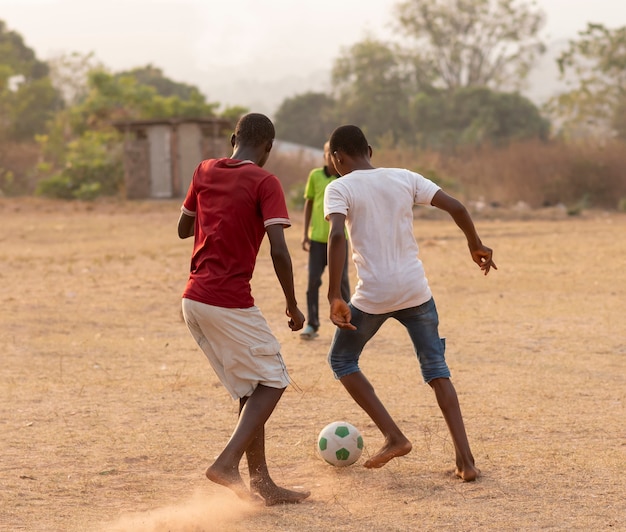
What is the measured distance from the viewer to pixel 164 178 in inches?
1230

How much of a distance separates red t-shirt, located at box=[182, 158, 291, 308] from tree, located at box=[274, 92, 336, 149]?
51484 millimetres

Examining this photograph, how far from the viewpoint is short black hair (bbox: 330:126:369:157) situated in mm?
4336

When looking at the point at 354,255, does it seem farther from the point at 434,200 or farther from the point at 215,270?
the point at 215,270

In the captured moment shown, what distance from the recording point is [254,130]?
158 inches

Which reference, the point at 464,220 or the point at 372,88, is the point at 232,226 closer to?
the point at 464,220

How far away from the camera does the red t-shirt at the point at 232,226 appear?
152 inches

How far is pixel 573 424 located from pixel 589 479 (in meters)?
1.05

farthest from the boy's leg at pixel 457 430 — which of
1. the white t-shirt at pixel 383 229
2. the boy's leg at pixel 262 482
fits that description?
the boy's leg at pixel 262 482

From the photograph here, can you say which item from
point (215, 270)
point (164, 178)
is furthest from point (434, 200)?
point (164, 178)

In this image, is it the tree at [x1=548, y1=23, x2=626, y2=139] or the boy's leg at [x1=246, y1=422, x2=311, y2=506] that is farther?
the tree at [x1=548, y1=23, x2=626, y2=139]

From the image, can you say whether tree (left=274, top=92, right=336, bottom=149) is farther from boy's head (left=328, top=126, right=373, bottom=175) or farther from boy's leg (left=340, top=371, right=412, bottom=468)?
boy's leg (left=340, top=371, right=412, bottom=468)

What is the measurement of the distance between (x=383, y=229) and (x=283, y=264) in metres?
0.59

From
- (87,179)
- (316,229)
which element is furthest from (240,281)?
(87,179)

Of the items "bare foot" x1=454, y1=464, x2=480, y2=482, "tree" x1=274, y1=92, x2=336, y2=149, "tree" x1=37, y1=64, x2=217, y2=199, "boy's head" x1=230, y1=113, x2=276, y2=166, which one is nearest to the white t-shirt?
"boy's head" x1=230, y1=113, x2=276, y2=166
